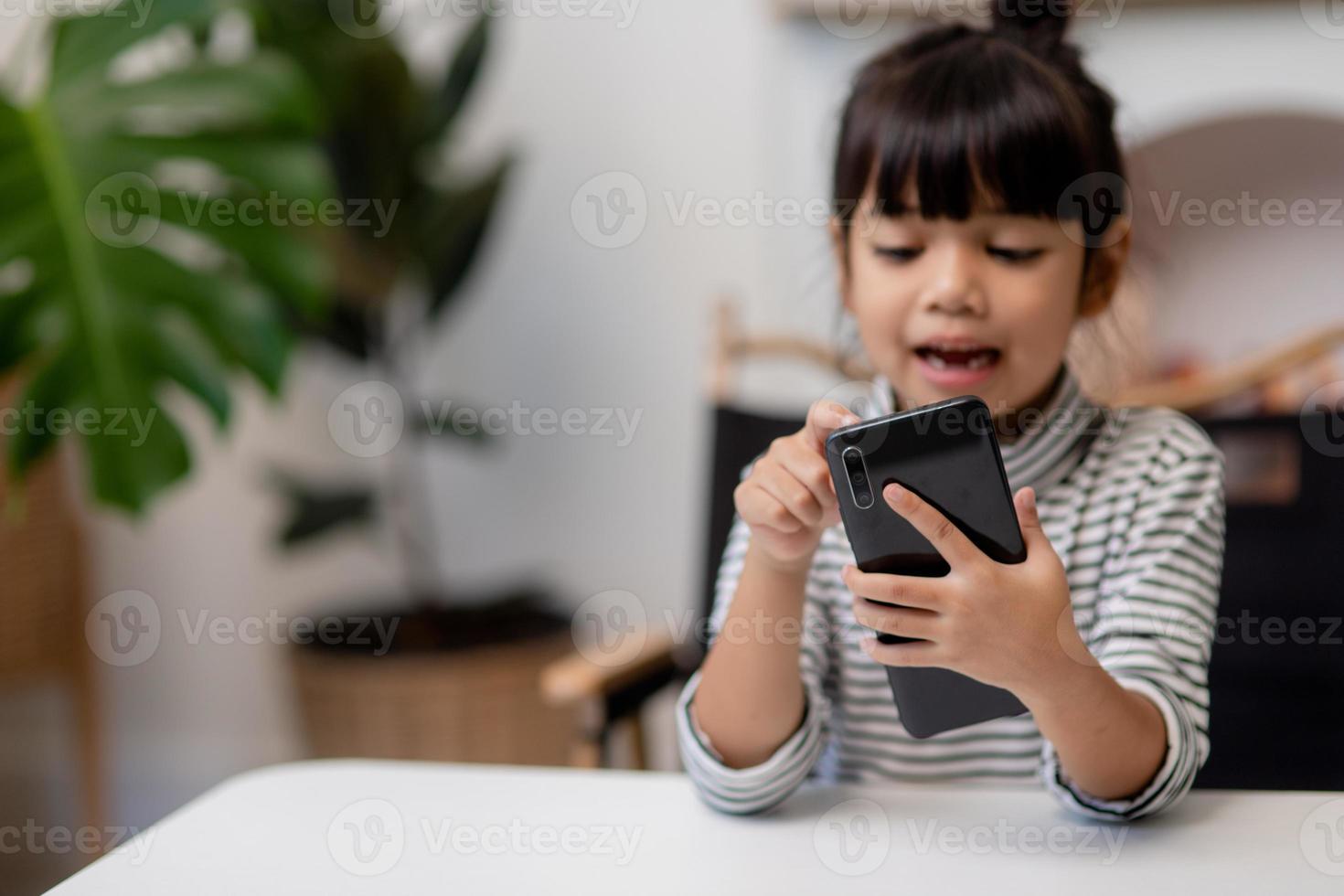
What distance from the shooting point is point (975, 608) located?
58cm

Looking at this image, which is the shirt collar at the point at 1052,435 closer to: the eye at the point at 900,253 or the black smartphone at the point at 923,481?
the eye at the point at 900,253

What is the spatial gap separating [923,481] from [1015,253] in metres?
0.25

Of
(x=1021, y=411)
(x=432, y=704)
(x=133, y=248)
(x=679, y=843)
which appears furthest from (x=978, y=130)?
(x=432, y=704)

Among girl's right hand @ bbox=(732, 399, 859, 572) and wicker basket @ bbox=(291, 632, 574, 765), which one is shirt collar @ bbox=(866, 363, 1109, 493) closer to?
girl's right hand @ bbox=(732, 399, 859, 572)

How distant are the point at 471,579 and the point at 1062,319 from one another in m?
1.50

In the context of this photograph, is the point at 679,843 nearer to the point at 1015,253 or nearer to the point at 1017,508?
the point at 1017,508

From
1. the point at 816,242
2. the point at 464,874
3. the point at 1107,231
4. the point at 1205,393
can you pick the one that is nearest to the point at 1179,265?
the point at 816,242

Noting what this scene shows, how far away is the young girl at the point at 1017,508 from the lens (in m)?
0.61

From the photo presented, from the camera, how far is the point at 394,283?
5.78ft

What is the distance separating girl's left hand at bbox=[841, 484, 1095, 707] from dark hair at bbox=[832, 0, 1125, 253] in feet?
0.81

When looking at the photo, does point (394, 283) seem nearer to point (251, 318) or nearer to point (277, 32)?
point (277, 32)

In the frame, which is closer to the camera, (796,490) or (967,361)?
(796,490)

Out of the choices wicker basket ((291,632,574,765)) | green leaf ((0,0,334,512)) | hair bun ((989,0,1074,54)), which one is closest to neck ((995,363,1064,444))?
hair bun ((989,0,1074,54))

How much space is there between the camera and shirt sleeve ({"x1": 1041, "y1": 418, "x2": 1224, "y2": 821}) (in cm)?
65
